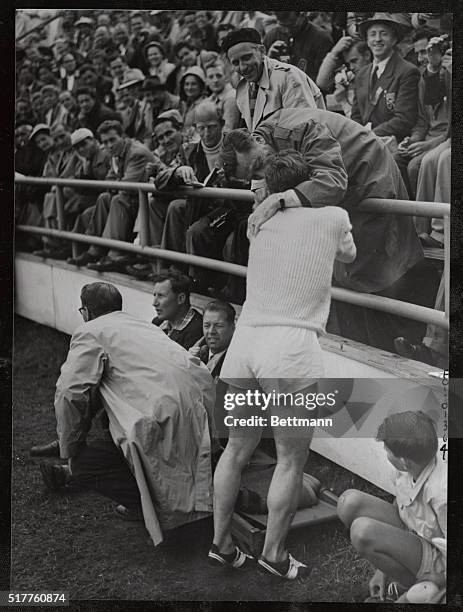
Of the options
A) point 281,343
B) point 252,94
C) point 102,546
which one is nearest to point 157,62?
point 252,94

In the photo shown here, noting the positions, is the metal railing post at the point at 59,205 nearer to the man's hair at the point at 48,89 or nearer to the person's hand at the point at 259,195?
the man's hair at the point at 48,89

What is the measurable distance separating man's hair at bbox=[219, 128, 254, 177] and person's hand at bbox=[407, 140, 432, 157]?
0.60 m

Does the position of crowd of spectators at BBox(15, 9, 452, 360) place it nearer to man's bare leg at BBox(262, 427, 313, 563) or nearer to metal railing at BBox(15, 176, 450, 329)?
metal railing at BBox(15, 176, 450, 329)

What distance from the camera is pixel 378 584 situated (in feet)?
11.1

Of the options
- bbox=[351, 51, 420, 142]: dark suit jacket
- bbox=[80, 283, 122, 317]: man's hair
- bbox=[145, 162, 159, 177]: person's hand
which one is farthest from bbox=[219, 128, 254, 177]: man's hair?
bbox=[80, 283, 122, 317]: man's hair

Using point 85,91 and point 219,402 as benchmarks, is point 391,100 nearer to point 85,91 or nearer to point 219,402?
point 85,91

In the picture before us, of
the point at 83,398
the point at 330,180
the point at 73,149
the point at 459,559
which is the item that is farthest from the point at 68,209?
the point at 459,559

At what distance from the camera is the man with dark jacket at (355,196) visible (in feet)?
10.9

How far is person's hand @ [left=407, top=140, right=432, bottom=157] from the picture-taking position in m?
3.38

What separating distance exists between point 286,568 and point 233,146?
1619mm

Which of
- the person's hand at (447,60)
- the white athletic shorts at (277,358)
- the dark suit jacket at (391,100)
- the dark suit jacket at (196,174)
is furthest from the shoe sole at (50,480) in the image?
the person's hand at (447,60)

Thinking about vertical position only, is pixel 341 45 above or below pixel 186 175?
above

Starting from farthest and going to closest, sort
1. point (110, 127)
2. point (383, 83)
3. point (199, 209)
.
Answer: point (110, 127) < point (199, 209) < point (383, 83)

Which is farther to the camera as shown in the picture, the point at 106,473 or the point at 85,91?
the point at 85,91
